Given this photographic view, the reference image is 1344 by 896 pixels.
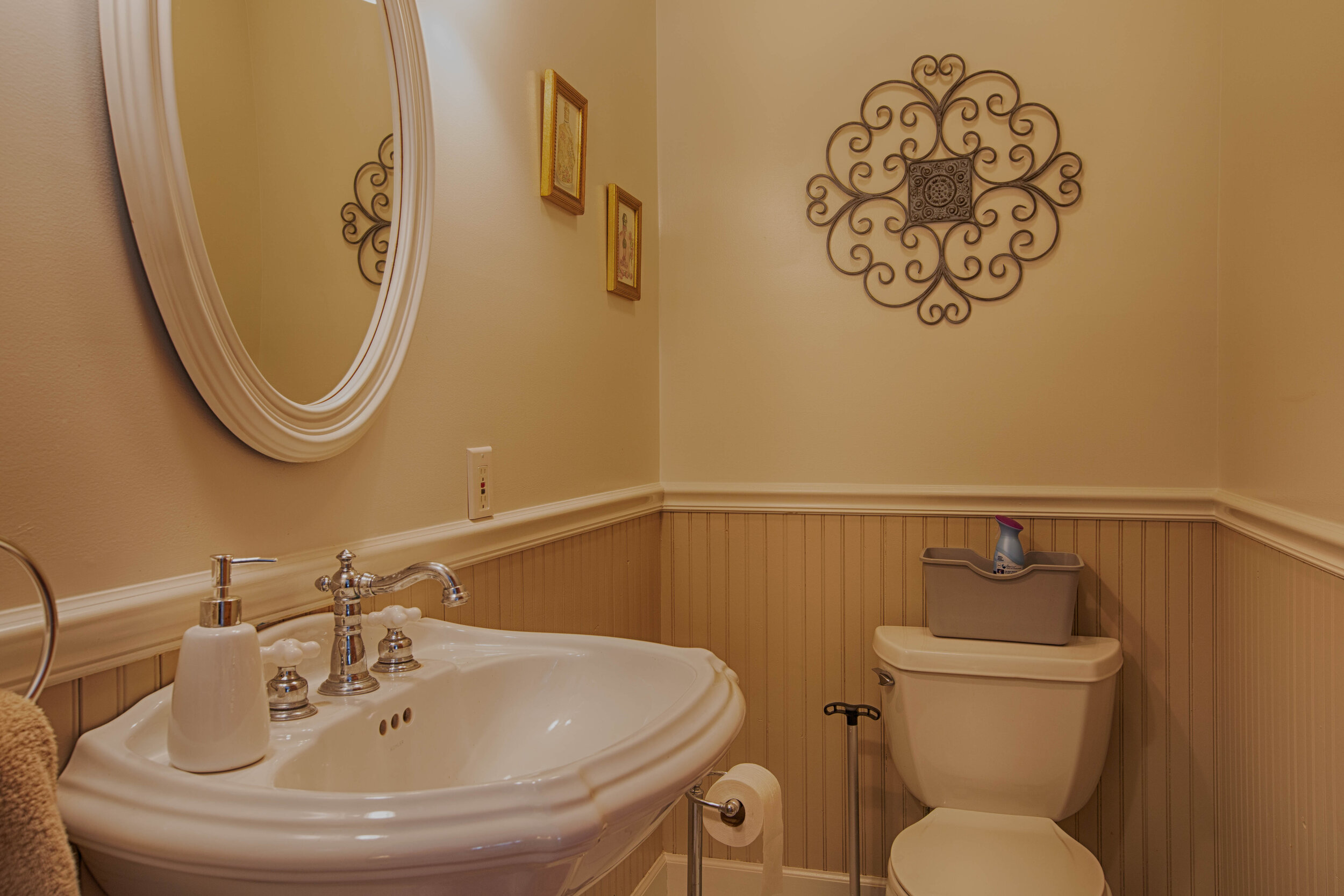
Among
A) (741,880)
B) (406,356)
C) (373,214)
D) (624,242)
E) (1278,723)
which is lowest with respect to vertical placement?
(741,880)

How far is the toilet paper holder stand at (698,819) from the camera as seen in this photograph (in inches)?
43.8

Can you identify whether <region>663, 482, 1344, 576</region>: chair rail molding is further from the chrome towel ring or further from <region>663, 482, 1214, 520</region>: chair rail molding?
the chrome towel ring

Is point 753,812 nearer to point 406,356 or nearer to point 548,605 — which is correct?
point 548,605

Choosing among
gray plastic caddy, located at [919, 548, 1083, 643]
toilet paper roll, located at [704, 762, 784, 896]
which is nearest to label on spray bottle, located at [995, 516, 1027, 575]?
gray plastic caddy, located at [919, 548, 1083, 643]

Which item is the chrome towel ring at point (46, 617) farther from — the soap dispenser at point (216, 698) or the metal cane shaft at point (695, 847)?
the metal cane shaft at point (695, 847)

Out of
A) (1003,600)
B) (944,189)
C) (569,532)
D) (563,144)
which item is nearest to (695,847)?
(569,532)

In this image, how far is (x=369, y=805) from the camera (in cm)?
53

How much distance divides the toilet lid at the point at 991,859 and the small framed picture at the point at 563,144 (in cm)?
135

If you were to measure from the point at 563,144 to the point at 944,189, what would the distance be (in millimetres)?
913

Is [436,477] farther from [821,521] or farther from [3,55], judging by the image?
[821,521]

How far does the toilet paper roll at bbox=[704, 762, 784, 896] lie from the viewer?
1.12 metres

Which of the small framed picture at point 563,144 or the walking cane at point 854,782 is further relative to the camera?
the walking cane at point 854,782

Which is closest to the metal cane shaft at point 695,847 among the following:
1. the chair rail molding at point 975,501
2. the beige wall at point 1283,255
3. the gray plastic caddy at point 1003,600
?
the gray plastic caddy at point 1003,600

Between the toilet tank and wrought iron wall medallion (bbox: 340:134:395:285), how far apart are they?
126 centimetres
